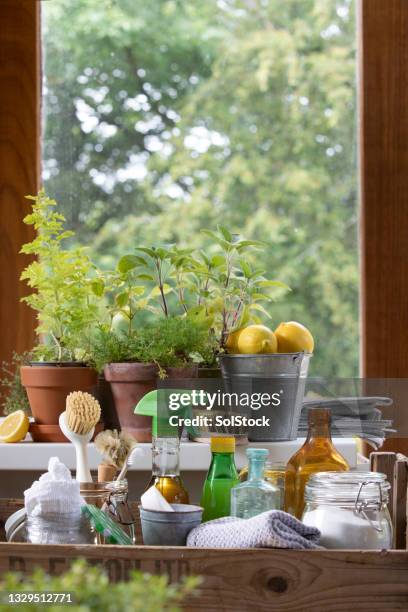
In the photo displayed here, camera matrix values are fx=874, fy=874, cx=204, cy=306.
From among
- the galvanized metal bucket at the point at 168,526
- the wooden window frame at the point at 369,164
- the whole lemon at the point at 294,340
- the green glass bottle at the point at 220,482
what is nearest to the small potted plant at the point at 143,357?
the whole lemon at the point at 294,340

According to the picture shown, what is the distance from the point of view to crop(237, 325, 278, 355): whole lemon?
1.44 metres

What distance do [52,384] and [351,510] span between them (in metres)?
0.78

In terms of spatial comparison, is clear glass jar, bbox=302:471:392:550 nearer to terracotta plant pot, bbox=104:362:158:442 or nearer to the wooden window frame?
terracotta plant pot, bbox=104:362:158:442

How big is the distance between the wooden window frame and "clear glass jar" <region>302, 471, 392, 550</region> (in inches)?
60.5

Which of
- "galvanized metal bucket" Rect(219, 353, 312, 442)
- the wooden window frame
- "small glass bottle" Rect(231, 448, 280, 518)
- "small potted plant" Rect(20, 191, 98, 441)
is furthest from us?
the wooden window frame

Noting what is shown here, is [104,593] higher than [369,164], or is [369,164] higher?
[369,164]

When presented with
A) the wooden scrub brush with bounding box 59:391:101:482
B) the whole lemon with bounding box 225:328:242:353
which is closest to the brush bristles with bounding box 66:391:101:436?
the wooden scrub brush with bounding box 59:391:101:482

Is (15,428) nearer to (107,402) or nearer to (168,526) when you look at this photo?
(107,402)

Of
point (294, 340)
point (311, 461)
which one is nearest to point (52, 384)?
point (294, 340)

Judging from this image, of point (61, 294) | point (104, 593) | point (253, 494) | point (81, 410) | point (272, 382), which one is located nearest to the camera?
point (104, 593)

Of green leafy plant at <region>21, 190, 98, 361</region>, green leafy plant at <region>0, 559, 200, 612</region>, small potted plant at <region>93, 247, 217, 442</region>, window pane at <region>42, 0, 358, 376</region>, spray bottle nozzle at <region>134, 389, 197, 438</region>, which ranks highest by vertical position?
window pane at <region>42, 0, 358, 376</region>

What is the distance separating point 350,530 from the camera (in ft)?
2.77

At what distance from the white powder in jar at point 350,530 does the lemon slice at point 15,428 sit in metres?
0.79

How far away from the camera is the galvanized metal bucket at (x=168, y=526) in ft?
2.80
